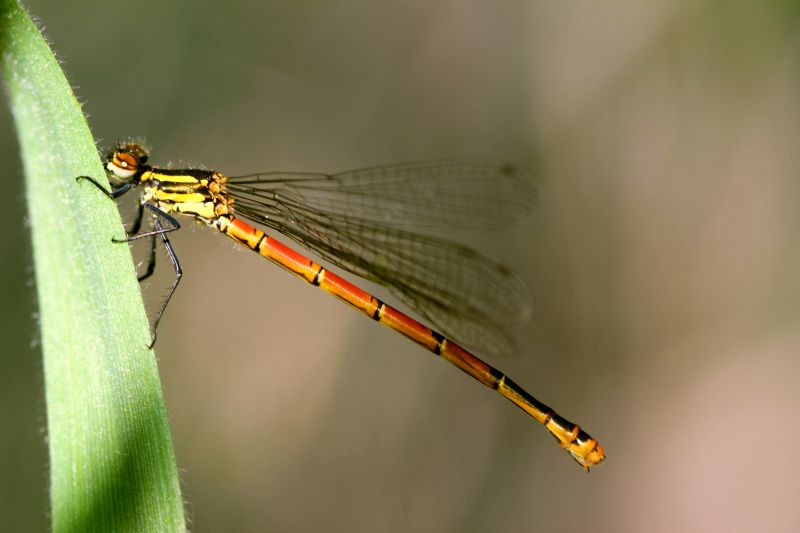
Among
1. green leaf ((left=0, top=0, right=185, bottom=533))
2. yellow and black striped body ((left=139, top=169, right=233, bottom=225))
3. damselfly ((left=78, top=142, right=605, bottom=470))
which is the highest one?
damselfly ((left=78, top=142, right=605, bottom=470))

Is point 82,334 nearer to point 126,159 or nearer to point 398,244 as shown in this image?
point 126,159

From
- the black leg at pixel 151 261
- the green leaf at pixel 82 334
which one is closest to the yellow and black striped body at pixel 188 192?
the black leg at pixel 151 261

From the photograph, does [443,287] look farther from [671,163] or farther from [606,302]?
[671,163]

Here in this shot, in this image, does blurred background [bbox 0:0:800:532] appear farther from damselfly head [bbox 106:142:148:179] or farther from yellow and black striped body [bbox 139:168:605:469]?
damselfly head [bbox 106:142:148:179]

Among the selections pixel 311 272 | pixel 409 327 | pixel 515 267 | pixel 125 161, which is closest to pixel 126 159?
pixel 125 161

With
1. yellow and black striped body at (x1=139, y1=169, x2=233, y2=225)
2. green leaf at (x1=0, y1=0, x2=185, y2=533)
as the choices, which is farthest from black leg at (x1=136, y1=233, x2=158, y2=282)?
green leaf at (x1=0, y1=0, x2=185, y2=533)

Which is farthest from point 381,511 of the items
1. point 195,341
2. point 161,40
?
point 161,40

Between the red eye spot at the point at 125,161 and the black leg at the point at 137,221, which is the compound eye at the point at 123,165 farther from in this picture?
the black leg at the point at 137,221
